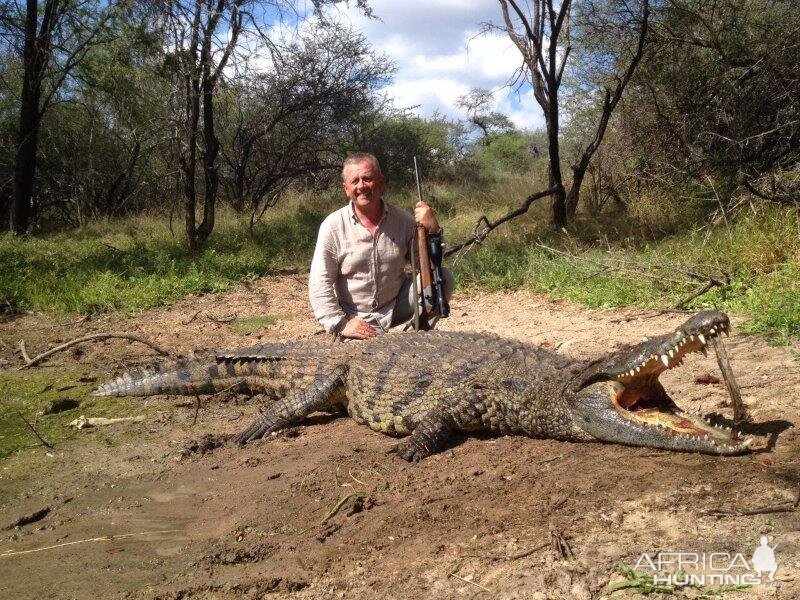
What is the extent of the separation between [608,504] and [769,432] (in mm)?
1043

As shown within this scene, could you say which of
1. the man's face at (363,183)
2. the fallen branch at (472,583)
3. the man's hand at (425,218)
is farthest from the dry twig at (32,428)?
the fallen branch at (472,583)

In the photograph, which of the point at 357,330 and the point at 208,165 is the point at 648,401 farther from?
the point at 208,165

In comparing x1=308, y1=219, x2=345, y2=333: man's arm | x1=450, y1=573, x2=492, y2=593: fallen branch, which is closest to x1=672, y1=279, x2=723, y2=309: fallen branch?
x1=308, y1=219, x2=345, y2=333: man's arm

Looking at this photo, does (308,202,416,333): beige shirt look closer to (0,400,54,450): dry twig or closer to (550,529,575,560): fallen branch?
(0,400,54,450): dry twig

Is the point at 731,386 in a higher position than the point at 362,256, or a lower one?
lower

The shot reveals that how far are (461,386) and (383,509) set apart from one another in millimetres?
1128

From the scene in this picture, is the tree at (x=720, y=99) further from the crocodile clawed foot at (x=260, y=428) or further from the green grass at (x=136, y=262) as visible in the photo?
the green grass at (x=136, y=262)

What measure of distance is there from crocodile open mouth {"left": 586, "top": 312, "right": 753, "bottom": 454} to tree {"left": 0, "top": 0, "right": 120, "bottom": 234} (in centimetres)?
1363

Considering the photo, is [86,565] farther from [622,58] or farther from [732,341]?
[622,58]

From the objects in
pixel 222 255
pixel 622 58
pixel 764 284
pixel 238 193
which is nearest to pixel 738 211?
pixel 764 284

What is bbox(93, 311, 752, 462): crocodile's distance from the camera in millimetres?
3201

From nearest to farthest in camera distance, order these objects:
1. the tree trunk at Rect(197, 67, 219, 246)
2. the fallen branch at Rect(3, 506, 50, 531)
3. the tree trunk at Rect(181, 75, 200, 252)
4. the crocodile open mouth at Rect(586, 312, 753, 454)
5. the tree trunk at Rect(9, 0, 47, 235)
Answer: the crocodile open mouth at Rect(586, 312, 753, 454) → the fallen branch at Rect(3, 506, 50, 531) → the tree trunk at Rect(181, 75, 200, 252) → the tree trunk at Rect(197, 67, 219, 246) → the tree trunk at Rect(9, 0, 47, 235)

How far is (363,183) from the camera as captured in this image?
5.19 meters

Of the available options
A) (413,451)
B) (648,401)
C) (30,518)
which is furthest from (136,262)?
(648,401)
